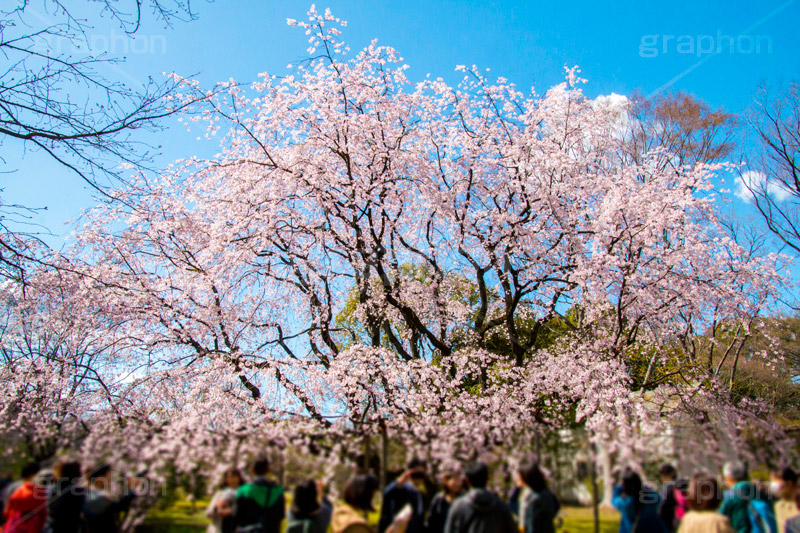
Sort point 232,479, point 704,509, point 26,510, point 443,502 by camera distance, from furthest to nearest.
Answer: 1. point 232,479
2. point 443,502
3. point 26,510
4. point 704,509

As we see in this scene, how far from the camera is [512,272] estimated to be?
10812 millimetres

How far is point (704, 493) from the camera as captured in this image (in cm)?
380

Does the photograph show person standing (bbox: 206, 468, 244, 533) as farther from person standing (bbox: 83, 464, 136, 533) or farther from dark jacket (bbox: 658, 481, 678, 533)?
dark jacket (bbox: 658, 481, 678, 533)

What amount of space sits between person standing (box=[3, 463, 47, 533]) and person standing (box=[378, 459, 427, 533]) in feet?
8.50

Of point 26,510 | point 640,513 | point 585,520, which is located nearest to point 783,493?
point 640,513

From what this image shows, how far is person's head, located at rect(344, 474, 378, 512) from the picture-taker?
12.9 feet

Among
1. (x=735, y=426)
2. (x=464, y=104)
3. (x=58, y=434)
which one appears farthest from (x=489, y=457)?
(x=464, y=104)

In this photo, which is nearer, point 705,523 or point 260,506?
point 705,523

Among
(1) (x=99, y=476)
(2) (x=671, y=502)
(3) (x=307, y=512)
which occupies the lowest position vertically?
(3) (x=307, y=512)

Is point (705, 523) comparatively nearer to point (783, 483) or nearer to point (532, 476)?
point (783, 483)

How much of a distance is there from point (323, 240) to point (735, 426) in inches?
315

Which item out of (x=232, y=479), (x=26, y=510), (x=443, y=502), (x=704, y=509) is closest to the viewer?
(x=704, y=509)

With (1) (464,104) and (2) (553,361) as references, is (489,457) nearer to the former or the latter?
(2) (553,361)

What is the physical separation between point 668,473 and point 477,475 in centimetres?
155
